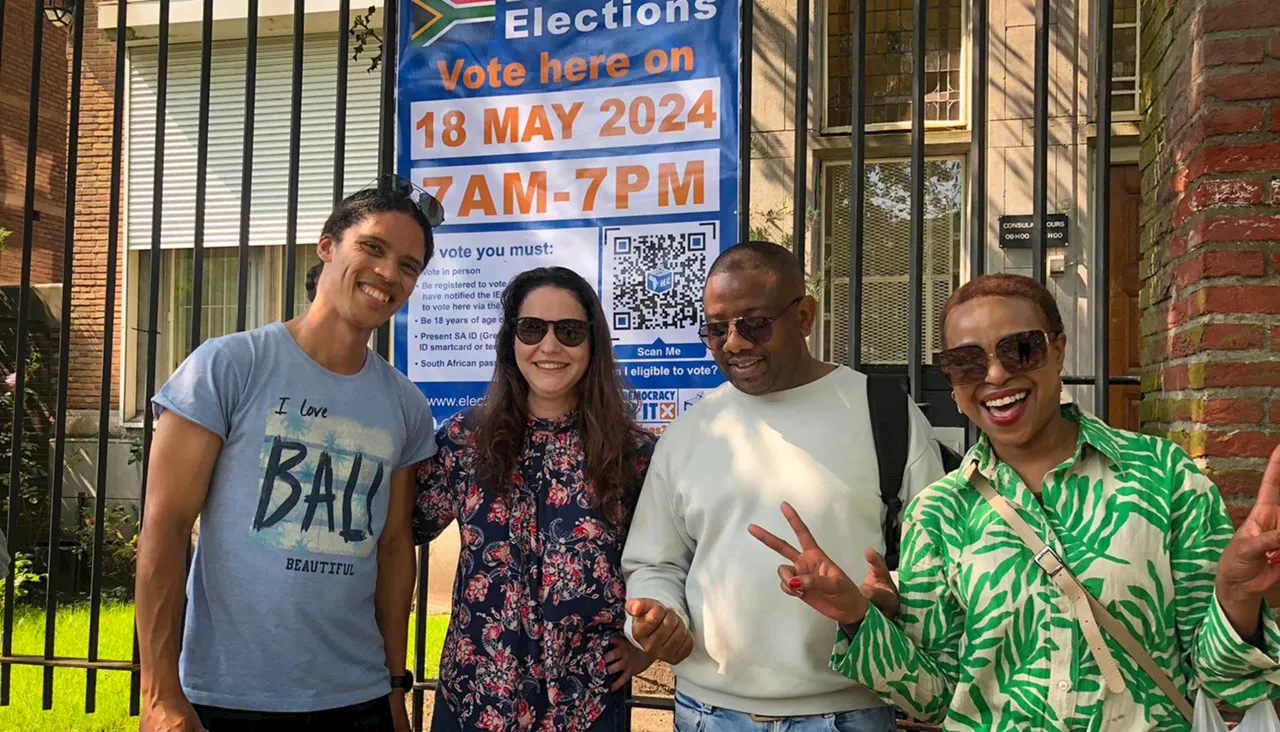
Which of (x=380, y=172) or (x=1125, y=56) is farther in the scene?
(x=1125, y=56)

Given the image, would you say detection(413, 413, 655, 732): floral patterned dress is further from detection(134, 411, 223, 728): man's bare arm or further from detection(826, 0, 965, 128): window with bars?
detection(826, 0, 965, 128): window with bars

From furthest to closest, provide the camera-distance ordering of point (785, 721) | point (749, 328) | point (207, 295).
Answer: point (207, 295) < point (749, 328) < point (785, 721)

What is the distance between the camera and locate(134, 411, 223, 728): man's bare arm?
231 centimetres

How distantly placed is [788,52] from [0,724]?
7.34 m

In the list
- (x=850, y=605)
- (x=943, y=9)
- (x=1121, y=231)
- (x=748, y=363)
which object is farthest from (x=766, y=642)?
(x=943, y=9)

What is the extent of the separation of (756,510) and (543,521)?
567mm

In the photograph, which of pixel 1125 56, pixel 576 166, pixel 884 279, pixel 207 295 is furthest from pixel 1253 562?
pixel 207 295

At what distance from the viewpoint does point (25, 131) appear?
13273 mm

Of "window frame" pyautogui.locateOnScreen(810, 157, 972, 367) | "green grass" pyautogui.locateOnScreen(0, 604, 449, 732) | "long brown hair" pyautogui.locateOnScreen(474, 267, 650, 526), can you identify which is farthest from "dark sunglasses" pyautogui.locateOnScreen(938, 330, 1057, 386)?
"window frame" pyautogui.locateOnScreen(810, 157, 972, 367)

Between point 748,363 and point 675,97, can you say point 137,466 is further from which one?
point 748,363

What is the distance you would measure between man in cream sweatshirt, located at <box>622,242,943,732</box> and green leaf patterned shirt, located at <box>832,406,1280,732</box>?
23cm

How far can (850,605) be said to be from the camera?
6.47ft

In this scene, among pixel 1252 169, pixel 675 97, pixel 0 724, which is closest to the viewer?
pixel 1252 169

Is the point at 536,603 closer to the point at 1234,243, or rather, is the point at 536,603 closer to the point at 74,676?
the point at 1234,243
